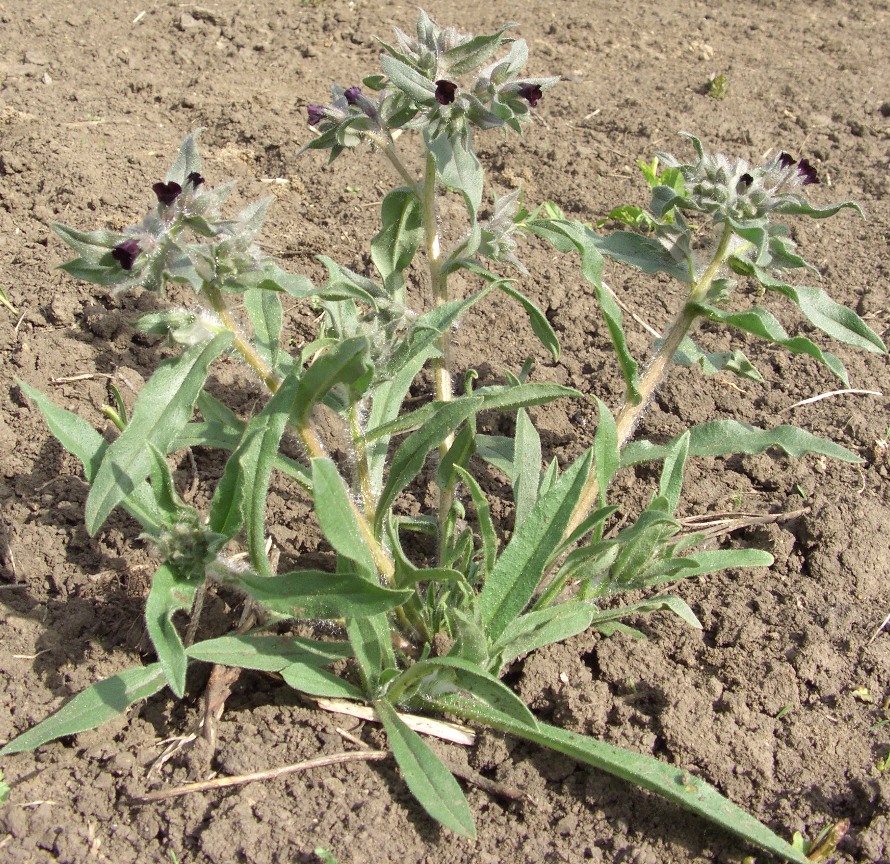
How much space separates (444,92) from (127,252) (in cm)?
115

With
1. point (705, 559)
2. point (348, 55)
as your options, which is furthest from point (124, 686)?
point (348, 55)

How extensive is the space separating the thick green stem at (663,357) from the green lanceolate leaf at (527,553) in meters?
0.32

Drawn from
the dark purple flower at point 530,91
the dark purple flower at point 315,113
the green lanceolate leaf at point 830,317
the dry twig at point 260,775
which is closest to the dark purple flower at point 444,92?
the dark purple flower at point 530,91

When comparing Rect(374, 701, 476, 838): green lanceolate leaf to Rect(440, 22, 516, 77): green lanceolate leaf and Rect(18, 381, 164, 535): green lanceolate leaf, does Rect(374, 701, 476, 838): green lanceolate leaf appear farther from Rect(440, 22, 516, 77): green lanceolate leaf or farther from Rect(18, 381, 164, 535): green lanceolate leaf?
Rect(440, 22, 516, 77): green lanceolate leaf

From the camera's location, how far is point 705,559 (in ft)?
10.8

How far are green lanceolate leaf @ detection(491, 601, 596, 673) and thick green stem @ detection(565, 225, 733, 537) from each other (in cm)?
40

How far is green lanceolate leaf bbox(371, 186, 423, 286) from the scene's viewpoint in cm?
370

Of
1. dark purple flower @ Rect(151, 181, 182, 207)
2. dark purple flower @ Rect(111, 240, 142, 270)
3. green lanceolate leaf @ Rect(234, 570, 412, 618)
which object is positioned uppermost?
dark purple flower @ Rect(151, 181, 182, 207)

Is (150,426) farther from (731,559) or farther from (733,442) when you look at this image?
(733,442)

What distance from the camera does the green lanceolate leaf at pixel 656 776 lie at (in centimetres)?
278

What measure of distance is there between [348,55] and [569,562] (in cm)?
479

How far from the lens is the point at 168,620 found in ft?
8.71

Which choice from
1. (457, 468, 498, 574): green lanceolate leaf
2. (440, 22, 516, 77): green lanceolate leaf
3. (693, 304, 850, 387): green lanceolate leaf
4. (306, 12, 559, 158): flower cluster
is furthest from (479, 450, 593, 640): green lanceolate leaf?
(440, 22, 516, 77): green lanceolate leaf

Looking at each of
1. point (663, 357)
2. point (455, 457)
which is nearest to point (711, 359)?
point (663, 357)
